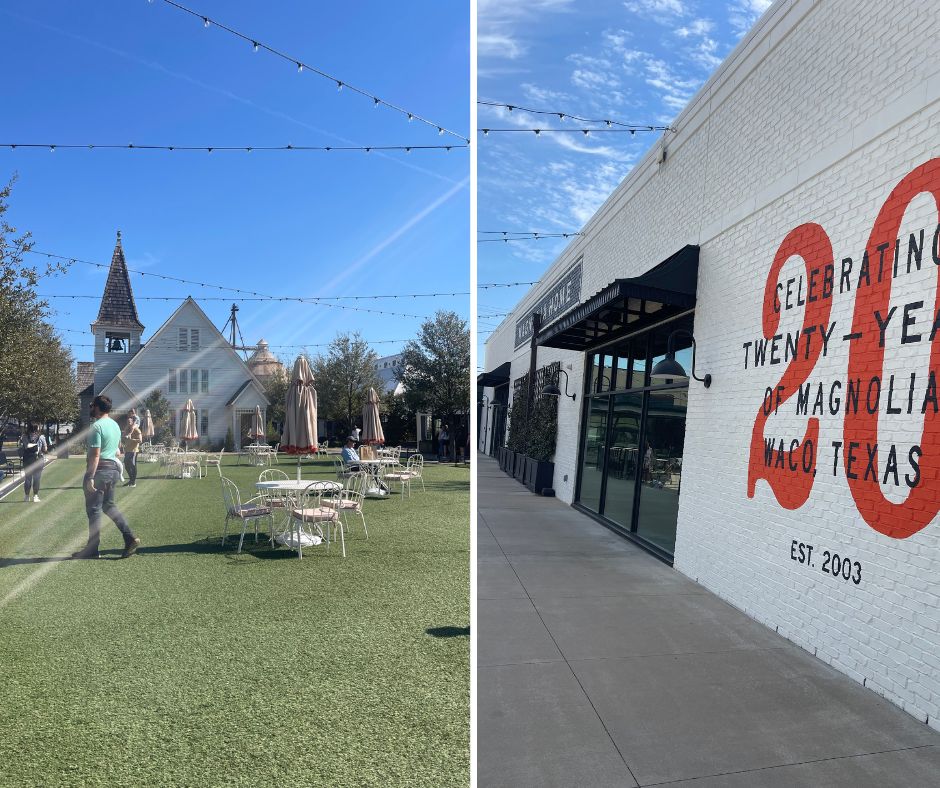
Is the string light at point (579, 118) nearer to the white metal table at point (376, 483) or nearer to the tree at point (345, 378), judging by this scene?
the tree at point (345, 378)

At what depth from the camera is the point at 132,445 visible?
3965 mm

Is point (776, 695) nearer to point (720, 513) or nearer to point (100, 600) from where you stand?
point (720, 513)

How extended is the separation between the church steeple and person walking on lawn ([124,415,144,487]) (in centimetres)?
53

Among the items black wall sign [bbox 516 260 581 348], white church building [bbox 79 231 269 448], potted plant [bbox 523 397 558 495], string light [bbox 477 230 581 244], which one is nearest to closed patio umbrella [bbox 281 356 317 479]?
white church building [bbox 79 231 269 448]

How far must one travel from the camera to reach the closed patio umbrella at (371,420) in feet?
26.1

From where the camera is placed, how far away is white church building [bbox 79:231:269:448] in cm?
379

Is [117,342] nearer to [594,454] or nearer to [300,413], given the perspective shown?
[300,413]

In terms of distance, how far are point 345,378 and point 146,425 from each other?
110 inches

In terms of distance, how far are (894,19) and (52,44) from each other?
484 centimetres

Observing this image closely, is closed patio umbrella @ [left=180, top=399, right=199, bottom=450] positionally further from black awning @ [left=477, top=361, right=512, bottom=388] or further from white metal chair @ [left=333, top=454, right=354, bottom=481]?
black awning @ [left=477, top=361, right=512, bottom=388]

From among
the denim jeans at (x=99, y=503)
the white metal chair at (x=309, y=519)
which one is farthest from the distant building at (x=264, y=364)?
the white metal chair at (x=309, y=519)

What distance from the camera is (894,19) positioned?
3811mm

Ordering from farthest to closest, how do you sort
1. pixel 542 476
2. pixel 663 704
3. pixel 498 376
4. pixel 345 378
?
pixel 498 376 < pixel 542 476 < pixel 345 378 < pixel 663 704

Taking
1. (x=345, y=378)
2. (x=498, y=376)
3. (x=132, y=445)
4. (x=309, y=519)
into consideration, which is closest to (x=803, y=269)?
(x=345, y=378)
